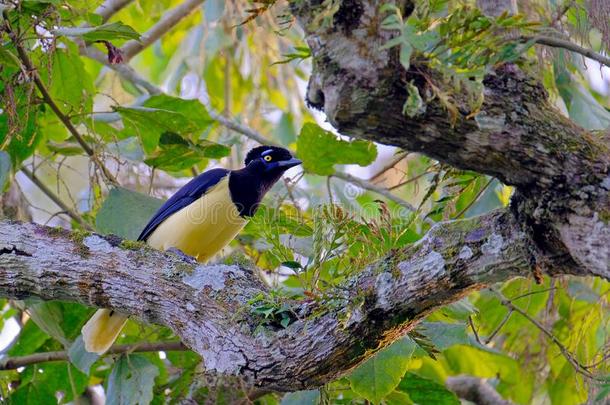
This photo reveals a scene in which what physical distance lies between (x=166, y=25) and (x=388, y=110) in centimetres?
387

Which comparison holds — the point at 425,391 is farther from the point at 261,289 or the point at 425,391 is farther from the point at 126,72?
the point at 126,72

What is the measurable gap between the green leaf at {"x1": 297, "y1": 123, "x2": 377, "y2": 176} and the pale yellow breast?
0.45 metres

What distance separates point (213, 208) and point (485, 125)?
7.50 ft

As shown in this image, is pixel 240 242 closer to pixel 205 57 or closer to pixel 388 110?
pixel 205 57

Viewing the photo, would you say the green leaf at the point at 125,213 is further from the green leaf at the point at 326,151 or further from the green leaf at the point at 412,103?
the green leaf at the point at 412,103

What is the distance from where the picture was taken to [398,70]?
226cm

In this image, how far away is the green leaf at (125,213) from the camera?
12.4 ft

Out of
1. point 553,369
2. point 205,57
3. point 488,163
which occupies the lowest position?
point 553,369

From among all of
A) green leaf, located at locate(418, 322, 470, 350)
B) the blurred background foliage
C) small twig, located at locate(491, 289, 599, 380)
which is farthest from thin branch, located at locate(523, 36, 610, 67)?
green leaf, located at locate(418, 322, 470, 350)

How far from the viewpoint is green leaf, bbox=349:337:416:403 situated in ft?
10.5

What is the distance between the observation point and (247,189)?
4531 millimetres

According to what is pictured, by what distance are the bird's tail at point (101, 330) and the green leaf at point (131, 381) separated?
0.11 m

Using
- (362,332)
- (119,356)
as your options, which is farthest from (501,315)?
(362,332)

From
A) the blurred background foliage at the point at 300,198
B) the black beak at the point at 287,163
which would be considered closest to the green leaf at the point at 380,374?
the blurred background foliage at the point at 300,198
